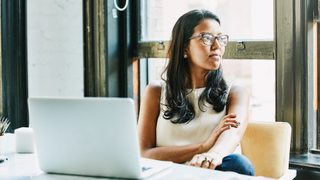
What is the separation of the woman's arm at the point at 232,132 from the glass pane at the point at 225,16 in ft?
1.48

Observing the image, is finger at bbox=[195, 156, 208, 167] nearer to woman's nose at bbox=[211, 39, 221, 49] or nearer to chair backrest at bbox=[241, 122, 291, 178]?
chair backrest at bbox=[241, 122, 291, 178]

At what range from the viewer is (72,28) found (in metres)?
2.47

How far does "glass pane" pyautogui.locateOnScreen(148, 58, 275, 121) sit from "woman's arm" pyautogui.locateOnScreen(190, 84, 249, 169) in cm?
32

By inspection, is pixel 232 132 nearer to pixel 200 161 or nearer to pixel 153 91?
pixel 200 161

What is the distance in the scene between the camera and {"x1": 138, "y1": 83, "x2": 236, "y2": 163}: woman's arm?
1.44 meters

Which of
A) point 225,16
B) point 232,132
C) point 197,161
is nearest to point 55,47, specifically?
point 225,16

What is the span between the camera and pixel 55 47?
254 cm

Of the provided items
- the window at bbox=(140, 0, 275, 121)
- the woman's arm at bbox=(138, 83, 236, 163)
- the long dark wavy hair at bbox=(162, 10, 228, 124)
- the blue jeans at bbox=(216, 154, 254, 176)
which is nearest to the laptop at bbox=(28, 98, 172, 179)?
the blue jeans at bbox=(216, 154, 254, 176)

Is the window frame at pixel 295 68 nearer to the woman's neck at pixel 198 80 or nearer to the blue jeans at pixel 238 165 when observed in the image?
the woman's neck at pixel 198 80

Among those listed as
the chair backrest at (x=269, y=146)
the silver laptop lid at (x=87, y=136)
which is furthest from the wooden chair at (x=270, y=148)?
the silver laptop lid at (x=87, y=136)

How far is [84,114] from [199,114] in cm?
77

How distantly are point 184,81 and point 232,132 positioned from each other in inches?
15.0

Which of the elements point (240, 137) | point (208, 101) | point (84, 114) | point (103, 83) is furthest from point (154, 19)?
point (84, 114)

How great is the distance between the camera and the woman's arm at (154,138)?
1.44 meters
